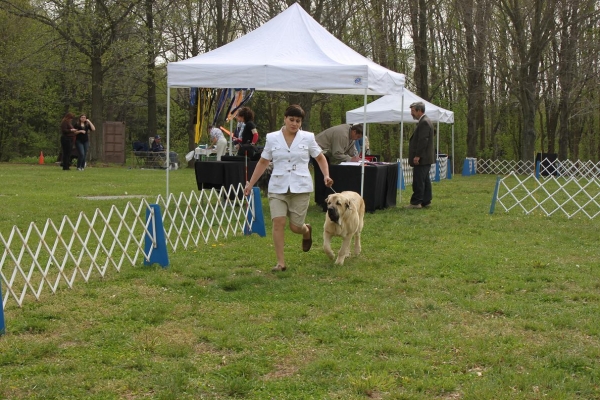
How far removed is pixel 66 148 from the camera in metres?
20.0

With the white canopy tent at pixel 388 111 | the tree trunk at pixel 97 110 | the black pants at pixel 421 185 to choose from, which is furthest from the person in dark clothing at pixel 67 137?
the black pants at pixel 421 185

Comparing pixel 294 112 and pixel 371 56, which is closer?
pixel 294 112

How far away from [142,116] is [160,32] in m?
14.1

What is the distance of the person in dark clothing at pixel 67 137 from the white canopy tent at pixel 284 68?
1027cm

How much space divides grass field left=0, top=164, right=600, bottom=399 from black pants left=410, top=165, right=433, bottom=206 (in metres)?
3.65

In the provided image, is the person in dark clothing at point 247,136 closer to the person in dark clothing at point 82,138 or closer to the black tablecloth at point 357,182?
the black tablecloth at point 357,182

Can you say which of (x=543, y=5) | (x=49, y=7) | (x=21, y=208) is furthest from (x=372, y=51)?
(x=21, y=208)

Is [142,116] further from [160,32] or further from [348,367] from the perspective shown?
[348,367]

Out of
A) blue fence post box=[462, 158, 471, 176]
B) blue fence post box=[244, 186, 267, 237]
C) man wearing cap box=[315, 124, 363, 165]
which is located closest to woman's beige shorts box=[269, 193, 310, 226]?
blue fence post box=[244, 186, 267, 237]

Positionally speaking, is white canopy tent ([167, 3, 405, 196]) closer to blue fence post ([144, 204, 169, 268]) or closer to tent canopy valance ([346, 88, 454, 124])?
blue fence post ([144, 204, 169, 268])

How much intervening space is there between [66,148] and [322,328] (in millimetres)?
17037

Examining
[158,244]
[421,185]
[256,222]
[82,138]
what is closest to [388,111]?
[421,185]

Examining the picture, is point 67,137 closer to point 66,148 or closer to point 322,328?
point 66,148

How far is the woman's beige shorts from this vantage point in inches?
250
